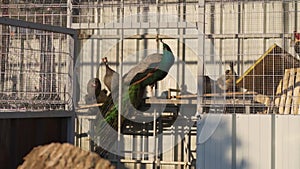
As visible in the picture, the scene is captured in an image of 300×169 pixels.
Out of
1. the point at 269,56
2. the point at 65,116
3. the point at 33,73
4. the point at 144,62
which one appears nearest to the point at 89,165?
the point at 65,116

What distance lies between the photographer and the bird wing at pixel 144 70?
8266 millimetres

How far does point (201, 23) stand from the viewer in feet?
21.7

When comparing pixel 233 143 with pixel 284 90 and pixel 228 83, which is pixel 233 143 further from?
pixel 228 83

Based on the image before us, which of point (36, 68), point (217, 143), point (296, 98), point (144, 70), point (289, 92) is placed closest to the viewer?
point (217, 143)

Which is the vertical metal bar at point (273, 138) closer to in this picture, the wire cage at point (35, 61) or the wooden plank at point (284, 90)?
the wooden plank at point (284, 90)

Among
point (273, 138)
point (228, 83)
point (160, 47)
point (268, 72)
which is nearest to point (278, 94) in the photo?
point (268, 72)

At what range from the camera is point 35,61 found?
830 cm

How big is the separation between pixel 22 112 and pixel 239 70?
4.48 metres

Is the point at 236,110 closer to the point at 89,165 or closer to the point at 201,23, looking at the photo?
the point at 201,23

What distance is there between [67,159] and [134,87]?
458 centimetres

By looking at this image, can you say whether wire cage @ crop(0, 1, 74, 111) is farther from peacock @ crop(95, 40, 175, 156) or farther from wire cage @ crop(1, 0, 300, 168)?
peacock @ crop(95, 40, 175, 156)

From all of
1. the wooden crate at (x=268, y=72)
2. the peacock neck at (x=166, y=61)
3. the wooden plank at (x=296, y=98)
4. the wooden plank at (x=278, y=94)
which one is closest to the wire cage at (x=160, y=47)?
the peacock neck at (x=166, y=61)

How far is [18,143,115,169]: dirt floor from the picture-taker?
3699 mm

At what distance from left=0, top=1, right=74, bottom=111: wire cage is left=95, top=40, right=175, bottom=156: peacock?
1134mm
